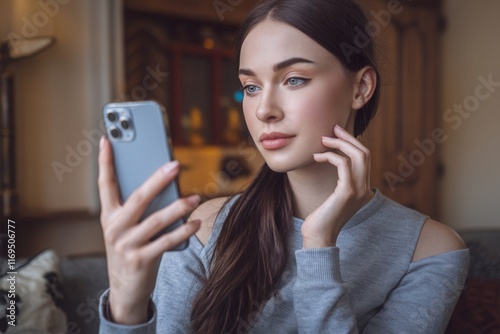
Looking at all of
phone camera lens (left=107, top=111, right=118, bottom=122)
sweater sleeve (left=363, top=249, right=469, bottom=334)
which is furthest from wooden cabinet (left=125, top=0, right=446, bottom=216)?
phone camera lens (left=107, top=111, right=118, bottom=122)

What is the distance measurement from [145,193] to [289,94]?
0.40 meters

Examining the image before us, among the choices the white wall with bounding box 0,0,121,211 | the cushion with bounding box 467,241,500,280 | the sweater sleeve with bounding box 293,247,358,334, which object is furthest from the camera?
the white wall with bounding box 0,0,121,211

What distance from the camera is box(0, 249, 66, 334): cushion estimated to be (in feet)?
4.00

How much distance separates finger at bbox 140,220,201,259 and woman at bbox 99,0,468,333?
0.99 feet

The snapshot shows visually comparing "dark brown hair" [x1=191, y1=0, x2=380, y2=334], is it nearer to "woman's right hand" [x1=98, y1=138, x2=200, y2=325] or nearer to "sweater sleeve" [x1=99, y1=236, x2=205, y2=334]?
"sweater sleeve" [x1=99, y1=236, x2=205, y2=334]

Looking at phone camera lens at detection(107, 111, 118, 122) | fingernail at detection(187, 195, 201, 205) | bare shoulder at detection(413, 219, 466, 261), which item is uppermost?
A: phone camera lens at detection(107, 111, 118, 122)

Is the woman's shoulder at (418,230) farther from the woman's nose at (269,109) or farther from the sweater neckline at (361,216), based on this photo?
the woman's nose at (269,109)

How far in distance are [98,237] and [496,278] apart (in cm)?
195

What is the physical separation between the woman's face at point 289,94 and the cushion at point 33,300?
698mm

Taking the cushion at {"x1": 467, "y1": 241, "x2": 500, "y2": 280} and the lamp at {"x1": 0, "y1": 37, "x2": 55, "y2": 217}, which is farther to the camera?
the lamp at {"x1": 0, "y1": 37, "x2": 55, "y2": 217}

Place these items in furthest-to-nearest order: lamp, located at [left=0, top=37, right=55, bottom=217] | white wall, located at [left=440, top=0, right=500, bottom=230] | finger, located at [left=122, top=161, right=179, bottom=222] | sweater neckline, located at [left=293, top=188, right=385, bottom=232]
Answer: white wall, located at [left=440, top=0, right=500, bottom=230] < lamp, located at [left=0, top=37, right=55, bottom=217] < sweater neckline, located at [left=293, top=188, right=385, bottom=232] < finger, located at [left=122, top=161, right=179, bottom=222]

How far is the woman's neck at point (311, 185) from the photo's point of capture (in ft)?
3.44

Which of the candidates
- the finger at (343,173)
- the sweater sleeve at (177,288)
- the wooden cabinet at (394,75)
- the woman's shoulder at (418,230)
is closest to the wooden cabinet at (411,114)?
the wooden cabinet at (394,75)

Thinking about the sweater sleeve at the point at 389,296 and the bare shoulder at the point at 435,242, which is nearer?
the sweater sleeve at the point at 389,296
